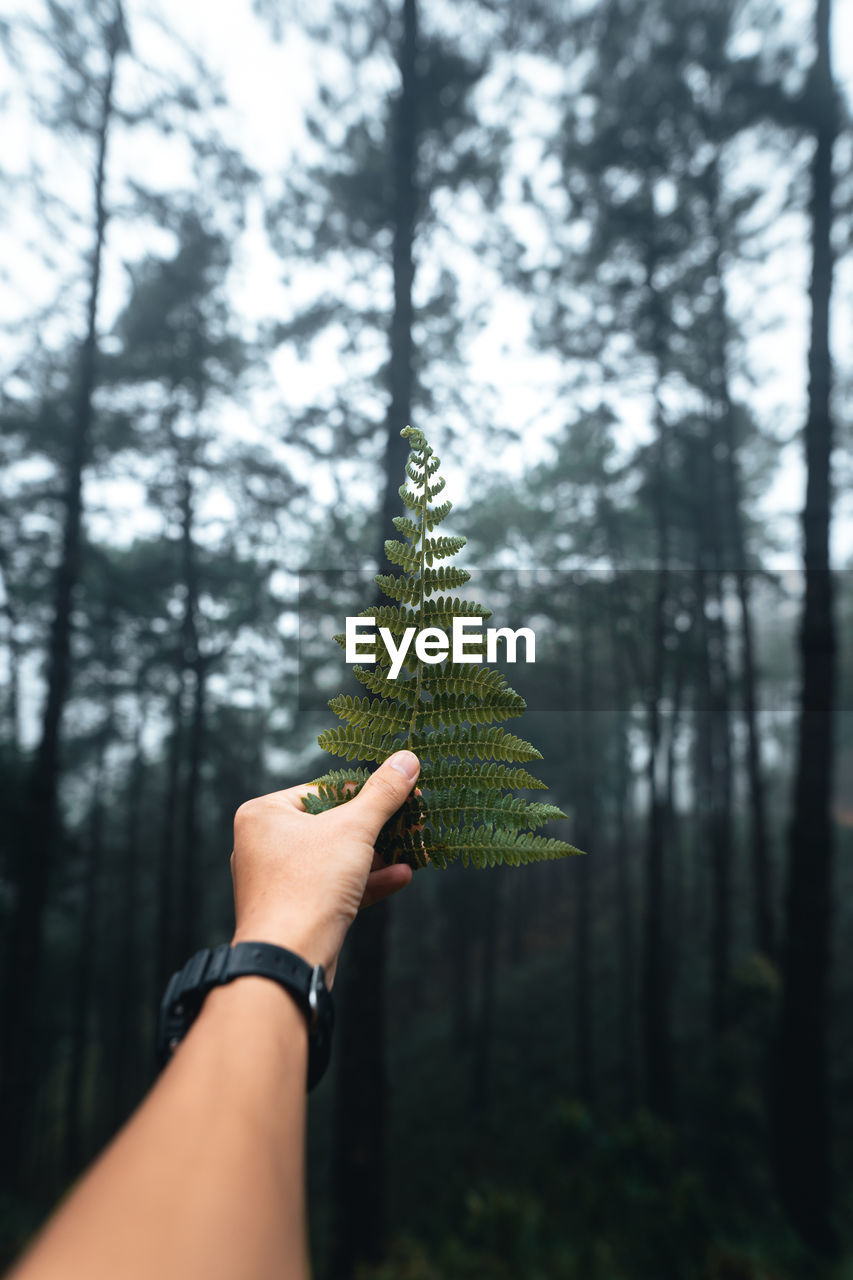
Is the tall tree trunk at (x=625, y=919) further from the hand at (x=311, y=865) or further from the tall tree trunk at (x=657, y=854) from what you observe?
the hand at (x=311, y=865)

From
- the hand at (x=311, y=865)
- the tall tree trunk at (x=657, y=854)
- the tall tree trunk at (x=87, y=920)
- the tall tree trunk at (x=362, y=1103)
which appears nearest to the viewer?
the hand at (x=311, y=865)

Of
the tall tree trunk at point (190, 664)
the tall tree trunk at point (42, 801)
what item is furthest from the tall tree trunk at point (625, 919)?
the tall tree trunk at point (42, 801)

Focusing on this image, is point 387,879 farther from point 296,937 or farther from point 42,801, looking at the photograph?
point 42,801

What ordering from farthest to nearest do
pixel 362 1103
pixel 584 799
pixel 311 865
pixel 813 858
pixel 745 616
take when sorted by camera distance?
pixel 584 799 → pixel 745 616 → pixel 813 858 → pixel 362 1103 → pixel 311 865

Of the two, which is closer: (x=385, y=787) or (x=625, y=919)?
(x=385, y=787)

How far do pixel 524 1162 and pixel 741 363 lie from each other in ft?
51.1

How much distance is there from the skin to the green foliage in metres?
0.26

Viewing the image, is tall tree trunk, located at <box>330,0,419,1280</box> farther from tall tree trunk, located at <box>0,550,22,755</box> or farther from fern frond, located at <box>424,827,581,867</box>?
tall tree trunk, located at <box>0,550,22,755</box>

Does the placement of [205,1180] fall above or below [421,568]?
below

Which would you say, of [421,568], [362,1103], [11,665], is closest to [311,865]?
[421,568]

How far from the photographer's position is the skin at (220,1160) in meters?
0.54

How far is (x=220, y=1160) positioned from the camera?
0.63 m

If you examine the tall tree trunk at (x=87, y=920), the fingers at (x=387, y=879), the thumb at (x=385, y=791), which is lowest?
the tall tree trunk at (x=87, y=920)

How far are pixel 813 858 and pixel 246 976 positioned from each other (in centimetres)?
639
